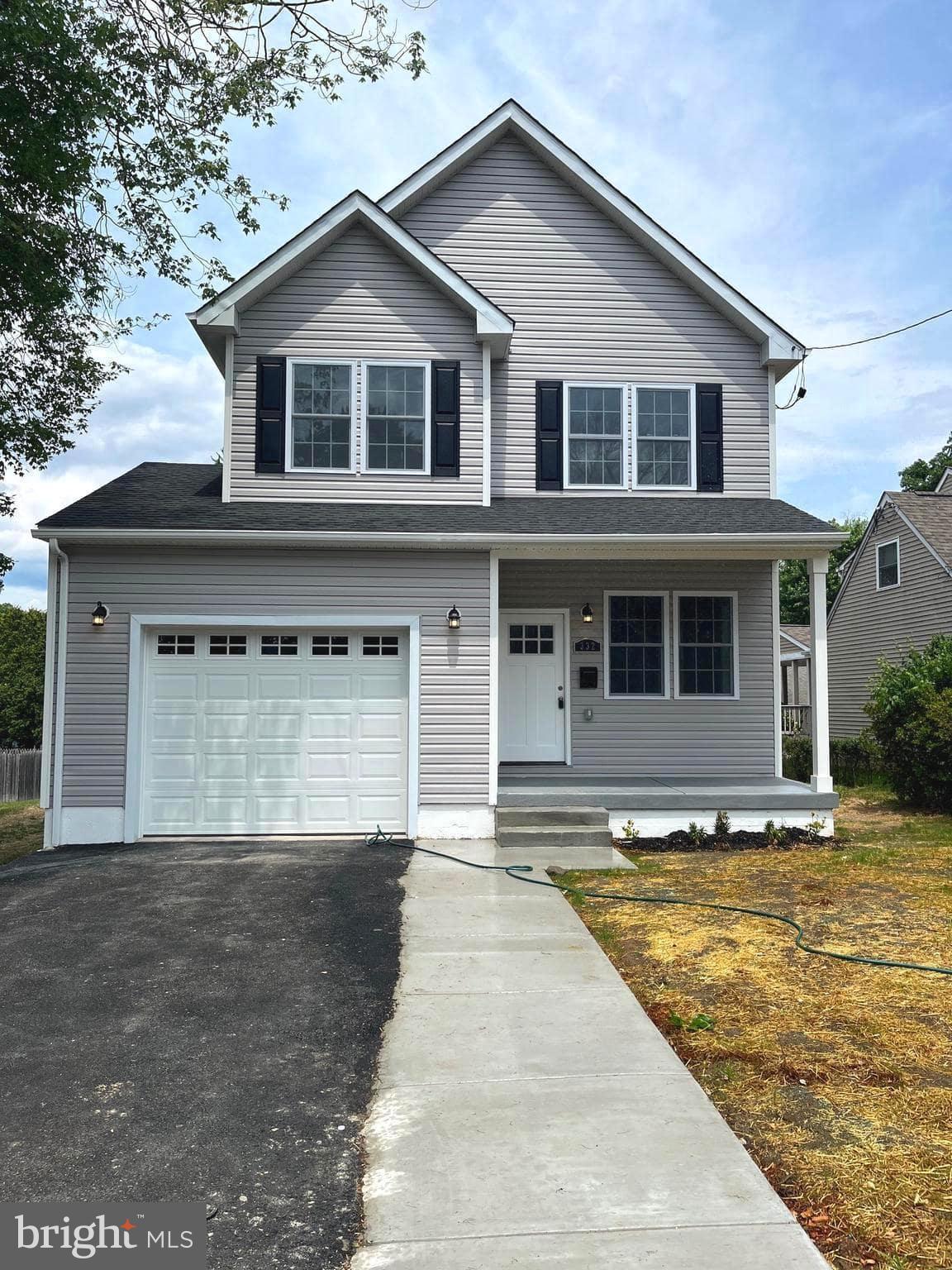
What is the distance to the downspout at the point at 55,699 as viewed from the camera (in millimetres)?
8914

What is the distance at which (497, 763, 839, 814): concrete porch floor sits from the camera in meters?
9.38

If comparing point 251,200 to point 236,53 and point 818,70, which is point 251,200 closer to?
point 236,53

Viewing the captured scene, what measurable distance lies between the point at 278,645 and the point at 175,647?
3.74ft

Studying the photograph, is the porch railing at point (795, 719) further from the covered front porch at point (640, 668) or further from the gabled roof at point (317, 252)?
the gabled roof at point (317, 252)

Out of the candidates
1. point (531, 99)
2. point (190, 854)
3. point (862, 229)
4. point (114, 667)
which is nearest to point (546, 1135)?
point (190, 854)

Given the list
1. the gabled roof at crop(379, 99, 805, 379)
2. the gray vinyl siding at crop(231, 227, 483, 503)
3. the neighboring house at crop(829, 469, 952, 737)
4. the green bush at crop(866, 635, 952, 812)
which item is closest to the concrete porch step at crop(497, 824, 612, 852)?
the gray vinyl siding at crop(231, 227, 483, 503)

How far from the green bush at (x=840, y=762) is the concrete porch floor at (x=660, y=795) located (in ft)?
19.9

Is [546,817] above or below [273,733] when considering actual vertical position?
below

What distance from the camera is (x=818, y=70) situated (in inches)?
474

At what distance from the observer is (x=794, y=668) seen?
28.3m

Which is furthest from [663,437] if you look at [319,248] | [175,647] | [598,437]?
[175,647]

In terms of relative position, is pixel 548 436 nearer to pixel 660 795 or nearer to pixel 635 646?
pixel 635 646

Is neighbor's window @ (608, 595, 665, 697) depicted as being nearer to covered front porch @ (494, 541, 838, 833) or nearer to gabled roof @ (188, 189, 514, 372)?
covered front porch @ (494, 541, 838, 833)

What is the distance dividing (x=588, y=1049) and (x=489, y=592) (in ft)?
19.5
